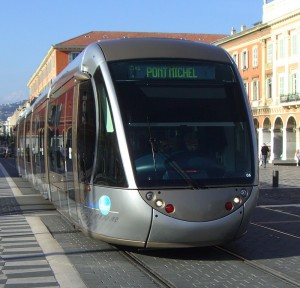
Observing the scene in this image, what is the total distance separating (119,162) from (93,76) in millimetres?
1452

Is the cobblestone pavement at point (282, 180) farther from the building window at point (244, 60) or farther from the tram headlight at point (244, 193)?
the building window at point (244, 60)

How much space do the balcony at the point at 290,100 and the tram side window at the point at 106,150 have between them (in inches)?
1884

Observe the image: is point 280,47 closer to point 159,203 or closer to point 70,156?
point 70,156

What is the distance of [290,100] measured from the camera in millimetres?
55312

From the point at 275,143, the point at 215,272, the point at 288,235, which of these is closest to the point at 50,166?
the point at 288,235

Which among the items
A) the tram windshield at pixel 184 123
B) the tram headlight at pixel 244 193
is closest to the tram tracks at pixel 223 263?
the tram headlight at pixel 244 193

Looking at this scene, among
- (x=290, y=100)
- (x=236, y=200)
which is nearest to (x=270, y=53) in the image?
(x=290, y=100)

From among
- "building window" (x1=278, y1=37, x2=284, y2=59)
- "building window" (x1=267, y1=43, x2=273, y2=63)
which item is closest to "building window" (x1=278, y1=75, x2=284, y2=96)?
"building window" (x1=278, y1=37, x2=284, y2=59)

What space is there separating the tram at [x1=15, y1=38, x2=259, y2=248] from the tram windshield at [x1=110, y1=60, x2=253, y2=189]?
0.01m

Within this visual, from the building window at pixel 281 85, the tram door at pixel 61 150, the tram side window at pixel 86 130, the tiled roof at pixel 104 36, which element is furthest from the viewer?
the tiled roof at pixel 104 36

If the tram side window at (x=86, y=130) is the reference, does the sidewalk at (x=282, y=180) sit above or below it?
below

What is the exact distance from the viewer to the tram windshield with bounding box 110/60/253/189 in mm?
7836

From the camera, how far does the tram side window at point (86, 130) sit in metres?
8.43

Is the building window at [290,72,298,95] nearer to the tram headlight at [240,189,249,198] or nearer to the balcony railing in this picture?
the balcony railing
